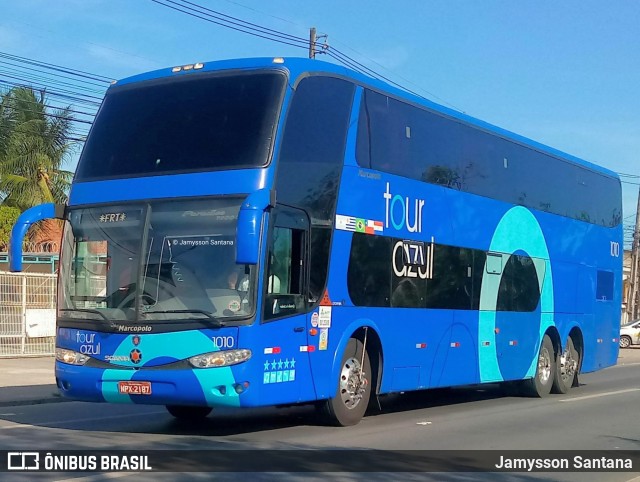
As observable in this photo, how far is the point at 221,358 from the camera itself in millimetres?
10453

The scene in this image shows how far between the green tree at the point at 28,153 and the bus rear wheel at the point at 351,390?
2377 cm

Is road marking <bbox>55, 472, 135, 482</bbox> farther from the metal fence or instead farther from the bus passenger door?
the metal fence

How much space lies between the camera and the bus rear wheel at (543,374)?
1797 cm

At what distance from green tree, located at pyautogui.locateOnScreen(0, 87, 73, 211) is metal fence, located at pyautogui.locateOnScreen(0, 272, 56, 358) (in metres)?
10.2

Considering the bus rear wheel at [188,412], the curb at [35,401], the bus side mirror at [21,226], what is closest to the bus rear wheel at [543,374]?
the bus rear wheel at [188,412]

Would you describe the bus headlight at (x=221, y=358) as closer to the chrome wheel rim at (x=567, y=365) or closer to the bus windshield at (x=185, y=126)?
the bus windshield at (x=185, y=126)

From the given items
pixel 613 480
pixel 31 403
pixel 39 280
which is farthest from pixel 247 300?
pixel 39 280

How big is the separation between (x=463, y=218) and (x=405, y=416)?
330 cm

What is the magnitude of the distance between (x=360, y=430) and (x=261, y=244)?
3046 millimetres

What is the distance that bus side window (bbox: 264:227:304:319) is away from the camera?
35.7ft

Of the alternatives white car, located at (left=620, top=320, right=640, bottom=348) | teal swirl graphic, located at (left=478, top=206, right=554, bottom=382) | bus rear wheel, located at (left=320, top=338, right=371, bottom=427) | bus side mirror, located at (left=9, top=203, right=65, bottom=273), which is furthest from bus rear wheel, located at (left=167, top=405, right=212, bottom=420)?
white car, located at (left=620, top=320, right=640, bottom=348)

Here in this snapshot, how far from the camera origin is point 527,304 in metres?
17.3

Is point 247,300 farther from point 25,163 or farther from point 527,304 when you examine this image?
point 25,163

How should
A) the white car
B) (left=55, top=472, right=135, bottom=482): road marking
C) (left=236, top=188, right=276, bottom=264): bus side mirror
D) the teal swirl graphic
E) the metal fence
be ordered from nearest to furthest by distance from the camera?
1. (left=55, top=472, right=135, bottom=482): road marking
2. (left=236, top=188, right=276, bottom=264): bus side mirror
3. the teal swirl graphic
4. the metal fence
5. the white car
